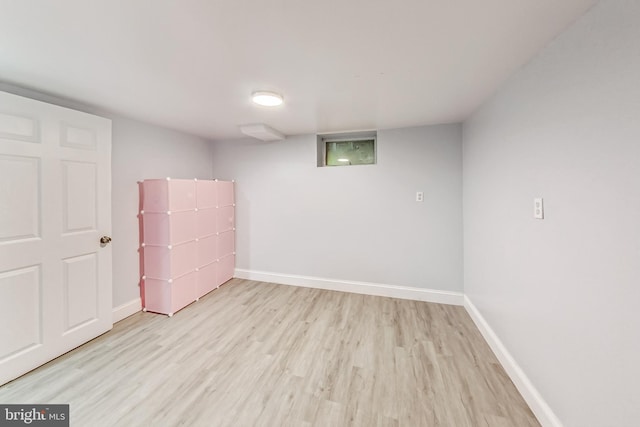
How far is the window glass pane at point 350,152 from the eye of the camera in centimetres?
345

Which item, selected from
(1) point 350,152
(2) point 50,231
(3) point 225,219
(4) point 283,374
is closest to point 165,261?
(2) point 50,231

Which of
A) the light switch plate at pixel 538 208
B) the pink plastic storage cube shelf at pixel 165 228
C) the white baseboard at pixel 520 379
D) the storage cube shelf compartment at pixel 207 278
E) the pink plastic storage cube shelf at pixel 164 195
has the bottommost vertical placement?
the white baseboard at pixel 520 379

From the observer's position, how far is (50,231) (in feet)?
6.57

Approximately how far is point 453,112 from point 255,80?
2.05 meters

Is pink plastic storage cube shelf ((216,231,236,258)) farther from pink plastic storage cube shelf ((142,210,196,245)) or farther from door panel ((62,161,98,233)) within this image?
door panel ((62,161,98,233))

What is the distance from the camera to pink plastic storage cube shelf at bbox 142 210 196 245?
275 cm

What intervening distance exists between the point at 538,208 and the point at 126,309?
3.87 metres

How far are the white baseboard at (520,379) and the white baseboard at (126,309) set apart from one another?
3662 millimetres

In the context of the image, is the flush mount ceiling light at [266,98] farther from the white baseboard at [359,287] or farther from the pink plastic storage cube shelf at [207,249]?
the white baseboard at [359,287]

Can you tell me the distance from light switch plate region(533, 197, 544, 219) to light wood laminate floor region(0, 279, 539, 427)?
1.21 m

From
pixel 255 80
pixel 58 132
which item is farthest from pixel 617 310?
pixel 58 132

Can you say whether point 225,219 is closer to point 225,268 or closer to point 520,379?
point 225,268

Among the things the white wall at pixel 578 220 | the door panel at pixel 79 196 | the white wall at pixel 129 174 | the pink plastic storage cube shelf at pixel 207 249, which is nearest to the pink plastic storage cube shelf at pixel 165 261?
the white wall at pixel 129 174

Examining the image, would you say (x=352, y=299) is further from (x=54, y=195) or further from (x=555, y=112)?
(x=54, y=195)
